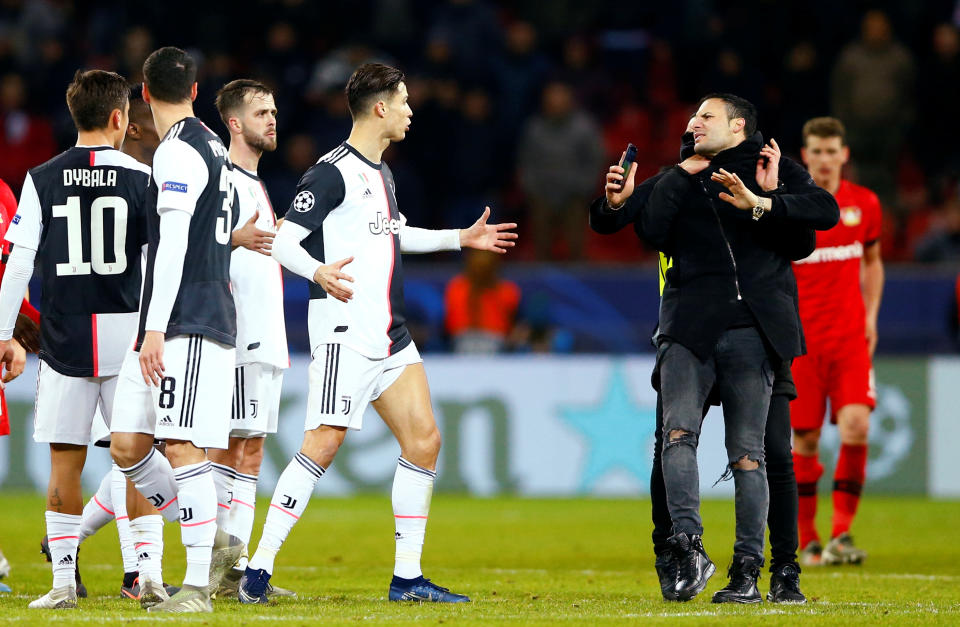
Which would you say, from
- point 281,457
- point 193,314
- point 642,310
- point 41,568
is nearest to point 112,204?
point 193,314

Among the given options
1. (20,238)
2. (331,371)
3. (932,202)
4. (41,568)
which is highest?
(932,202)

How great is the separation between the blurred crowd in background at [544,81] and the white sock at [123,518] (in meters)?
8.39

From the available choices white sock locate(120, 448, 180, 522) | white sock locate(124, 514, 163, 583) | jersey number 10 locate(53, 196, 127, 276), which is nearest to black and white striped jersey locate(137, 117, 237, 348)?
jersey number 10 locate(53, 196, 127, 276)

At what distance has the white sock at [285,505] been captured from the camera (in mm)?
6516

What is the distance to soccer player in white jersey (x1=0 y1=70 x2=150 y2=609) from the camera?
658 cm

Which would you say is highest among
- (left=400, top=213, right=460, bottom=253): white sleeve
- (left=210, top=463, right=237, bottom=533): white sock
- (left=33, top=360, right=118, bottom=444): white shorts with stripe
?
(left=400, top=213, right=460, bottom=253): white sleeve

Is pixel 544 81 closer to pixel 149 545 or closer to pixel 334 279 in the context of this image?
pixel 334 279

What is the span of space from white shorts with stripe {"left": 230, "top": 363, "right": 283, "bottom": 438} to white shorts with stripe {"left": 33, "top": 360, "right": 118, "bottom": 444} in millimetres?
Result: 681

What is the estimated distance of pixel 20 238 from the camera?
256 inches

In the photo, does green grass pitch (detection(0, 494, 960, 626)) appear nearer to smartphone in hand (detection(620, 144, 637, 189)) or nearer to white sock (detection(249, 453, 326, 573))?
white sock (detection(249, 453, 326, 573))

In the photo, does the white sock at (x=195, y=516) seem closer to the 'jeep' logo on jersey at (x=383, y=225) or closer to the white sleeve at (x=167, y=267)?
the white sleeve at (x=167, y=267)

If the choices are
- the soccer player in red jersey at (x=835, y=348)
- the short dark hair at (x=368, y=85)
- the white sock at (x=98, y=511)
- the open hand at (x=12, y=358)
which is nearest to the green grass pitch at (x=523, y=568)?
the white sock at (x=98, y=511)

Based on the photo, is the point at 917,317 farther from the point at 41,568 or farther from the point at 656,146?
the point at 41,568

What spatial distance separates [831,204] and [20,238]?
377cm
